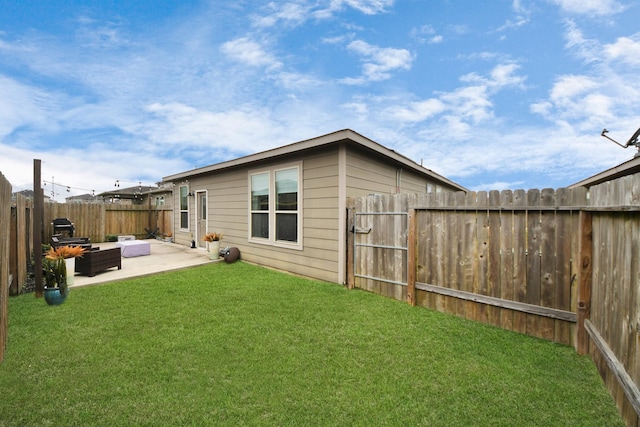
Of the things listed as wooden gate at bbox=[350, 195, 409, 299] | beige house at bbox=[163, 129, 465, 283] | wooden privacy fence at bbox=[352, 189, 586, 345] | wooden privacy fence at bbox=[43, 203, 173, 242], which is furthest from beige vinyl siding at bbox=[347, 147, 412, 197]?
wooden privacy fence at bbox=[43, 203, 173, 242]

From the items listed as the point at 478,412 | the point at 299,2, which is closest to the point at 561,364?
the point at 478,412

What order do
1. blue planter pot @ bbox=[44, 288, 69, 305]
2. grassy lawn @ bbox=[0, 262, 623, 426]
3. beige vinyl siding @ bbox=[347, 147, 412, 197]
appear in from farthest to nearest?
1. beige vinyl siding @ bbox=[347, 147, 412, 197]
2. blue planter pot @ bbox=[44, 288, 69, 305]
3. grassy lawn @ bbox=[0, 262, 623, 426]

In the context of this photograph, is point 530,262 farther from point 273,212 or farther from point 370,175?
point 273,212

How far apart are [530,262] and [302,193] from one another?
4.10 meters

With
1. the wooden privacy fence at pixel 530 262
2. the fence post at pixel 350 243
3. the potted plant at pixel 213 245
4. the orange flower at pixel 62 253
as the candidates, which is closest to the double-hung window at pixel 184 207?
the potted plant at pixel 213 245

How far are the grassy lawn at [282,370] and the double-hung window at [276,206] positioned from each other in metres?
2.43

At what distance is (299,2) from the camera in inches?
269

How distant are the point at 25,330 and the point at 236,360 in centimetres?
284

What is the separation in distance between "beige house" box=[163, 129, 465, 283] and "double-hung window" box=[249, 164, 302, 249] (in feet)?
0.07

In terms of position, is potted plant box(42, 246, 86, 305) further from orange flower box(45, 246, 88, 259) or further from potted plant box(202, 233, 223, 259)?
potted plant box(202, 233, 223, 259)

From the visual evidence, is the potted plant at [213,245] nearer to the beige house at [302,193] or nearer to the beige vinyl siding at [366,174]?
the beige house at [302,193]

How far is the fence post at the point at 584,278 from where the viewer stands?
2.79 metres

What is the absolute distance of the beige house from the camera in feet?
17.6

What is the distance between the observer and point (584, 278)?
2814 mm
